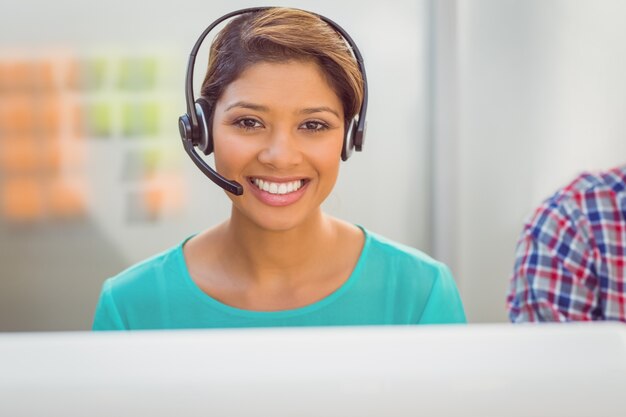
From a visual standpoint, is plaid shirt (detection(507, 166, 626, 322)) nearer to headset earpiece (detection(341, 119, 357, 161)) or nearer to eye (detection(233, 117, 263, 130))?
headset earpiece (detection(341, 119, 357, 161))

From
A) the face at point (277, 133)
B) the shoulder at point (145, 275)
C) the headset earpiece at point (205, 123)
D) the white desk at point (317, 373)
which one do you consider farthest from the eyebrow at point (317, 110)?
the white desk at point (317, 373)

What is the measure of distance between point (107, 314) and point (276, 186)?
0.29m

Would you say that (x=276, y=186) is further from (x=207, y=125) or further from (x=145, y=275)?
(x=145, y=275)

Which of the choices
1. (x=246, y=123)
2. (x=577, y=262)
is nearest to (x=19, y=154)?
(x=246, y=123)

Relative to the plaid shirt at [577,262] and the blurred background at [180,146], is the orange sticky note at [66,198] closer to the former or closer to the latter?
the blurred background at [180,146]

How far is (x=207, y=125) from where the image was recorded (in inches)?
45.1

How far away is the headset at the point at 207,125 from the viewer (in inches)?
45.1

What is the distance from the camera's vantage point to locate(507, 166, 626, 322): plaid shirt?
3.79ft

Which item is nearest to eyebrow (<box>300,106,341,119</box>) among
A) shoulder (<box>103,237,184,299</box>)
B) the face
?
the face

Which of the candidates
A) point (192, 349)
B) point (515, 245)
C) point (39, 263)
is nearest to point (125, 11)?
point (39, 263)

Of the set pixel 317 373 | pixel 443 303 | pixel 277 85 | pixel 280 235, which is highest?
pixel 277 85

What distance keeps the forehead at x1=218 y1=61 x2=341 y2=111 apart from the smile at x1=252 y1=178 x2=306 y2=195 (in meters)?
0.10

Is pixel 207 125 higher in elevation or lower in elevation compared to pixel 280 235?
higher

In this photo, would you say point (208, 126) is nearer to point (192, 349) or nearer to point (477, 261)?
point (477, 261)
